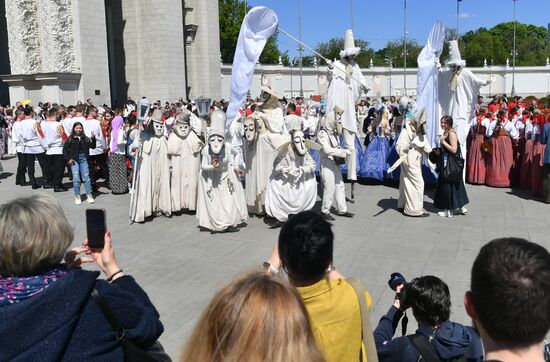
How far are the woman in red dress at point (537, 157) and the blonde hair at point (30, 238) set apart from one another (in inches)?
414

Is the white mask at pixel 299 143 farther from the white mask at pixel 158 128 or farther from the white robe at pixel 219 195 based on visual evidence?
the white mask at pixel 158 128

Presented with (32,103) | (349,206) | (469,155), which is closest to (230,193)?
(349,206)

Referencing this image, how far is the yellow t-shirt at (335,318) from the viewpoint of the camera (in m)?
2.40

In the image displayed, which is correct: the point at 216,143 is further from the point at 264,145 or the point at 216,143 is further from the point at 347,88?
the point at 347,88

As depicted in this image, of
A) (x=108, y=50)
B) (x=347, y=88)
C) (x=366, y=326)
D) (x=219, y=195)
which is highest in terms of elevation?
(x=108, y=50)

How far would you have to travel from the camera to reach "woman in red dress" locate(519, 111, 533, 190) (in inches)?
449

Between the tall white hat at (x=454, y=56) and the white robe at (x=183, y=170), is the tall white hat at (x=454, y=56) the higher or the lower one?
the higher one

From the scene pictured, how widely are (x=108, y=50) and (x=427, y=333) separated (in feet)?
92.0

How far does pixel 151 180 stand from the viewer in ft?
32.7

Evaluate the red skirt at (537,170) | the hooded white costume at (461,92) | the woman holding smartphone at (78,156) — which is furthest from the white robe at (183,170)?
the red skirt at (537,170)

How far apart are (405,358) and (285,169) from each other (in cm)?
623

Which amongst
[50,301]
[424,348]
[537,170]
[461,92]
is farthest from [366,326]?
→ [461,92]

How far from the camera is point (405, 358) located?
2.70 metres

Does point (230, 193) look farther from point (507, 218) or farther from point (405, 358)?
point (405, 358)
